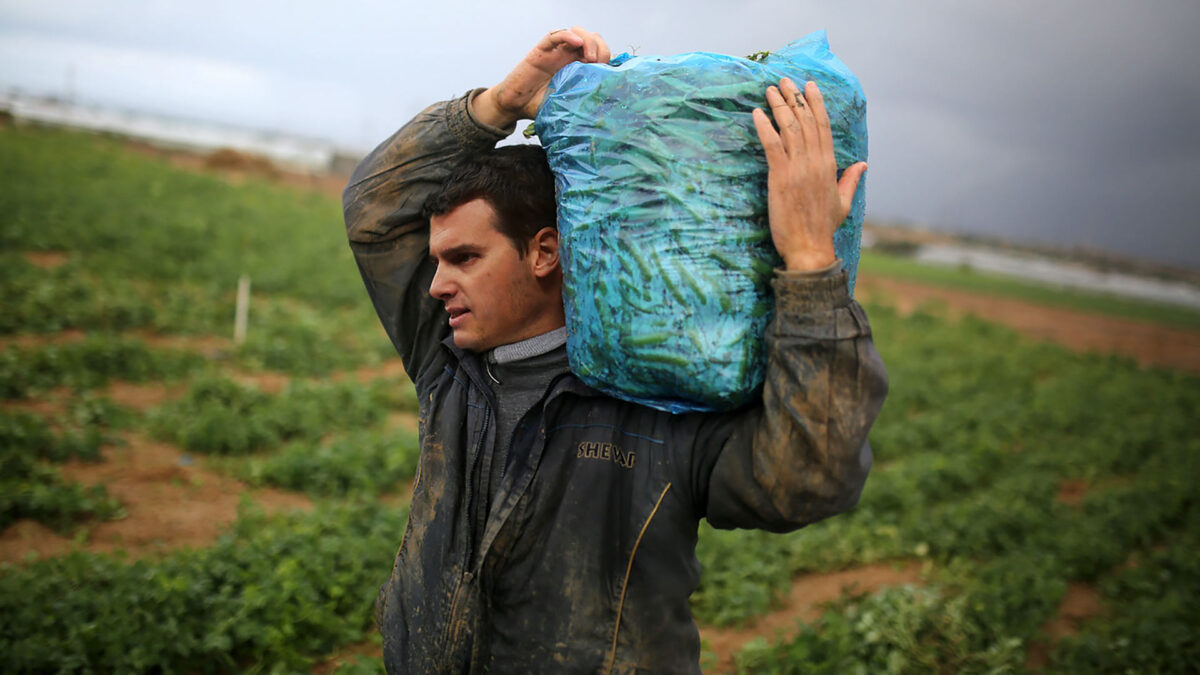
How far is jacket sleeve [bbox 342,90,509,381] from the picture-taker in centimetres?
199

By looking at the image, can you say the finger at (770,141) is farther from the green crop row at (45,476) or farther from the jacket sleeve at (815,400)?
the green crop row at (45,476)

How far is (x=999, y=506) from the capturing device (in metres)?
6.60

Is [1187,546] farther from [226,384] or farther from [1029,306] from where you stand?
[1029,306]

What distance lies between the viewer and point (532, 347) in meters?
1.79

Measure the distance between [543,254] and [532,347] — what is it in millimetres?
220

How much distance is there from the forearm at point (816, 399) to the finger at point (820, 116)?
246 millimetres

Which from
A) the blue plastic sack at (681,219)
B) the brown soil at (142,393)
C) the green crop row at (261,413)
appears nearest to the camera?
the blue plastic sack at (681,219)

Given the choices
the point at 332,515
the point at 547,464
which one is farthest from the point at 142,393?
the point at 547,464

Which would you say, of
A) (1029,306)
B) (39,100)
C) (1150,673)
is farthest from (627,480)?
(39,100)

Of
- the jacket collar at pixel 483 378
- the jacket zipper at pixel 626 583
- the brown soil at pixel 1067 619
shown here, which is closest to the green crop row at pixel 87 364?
the jacket collar at pixel 483 378

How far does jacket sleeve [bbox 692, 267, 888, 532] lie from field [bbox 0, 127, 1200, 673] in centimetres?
271

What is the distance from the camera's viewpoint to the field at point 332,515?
374cm

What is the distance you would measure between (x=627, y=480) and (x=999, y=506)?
240 inches

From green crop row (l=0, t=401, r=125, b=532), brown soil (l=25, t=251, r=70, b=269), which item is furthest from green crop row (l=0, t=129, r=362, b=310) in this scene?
green crop row (l=0, t=401, r=125, b=532)
